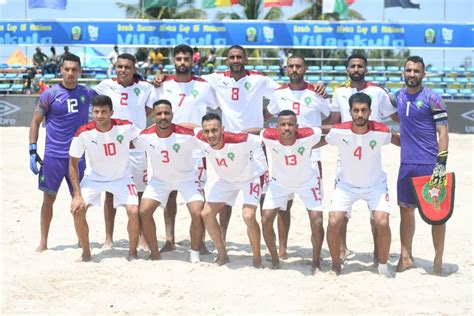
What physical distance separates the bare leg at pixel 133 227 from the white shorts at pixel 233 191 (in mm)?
725

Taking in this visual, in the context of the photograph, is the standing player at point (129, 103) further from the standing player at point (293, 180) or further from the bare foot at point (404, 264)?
the bare foot at point (404, 264)

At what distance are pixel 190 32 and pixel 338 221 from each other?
17725 millimetres

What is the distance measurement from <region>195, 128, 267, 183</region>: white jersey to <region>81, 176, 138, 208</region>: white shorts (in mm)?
848

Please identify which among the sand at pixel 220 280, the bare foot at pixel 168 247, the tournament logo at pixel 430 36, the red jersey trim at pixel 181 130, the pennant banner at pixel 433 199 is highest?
the tournament logo at pixel 430 36

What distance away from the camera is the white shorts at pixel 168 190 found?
22.1 ft

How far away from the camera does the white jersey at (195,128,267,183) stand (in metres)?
6.55

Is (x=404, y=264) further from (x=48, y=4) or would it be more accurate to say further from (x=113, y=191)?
(x=48, y=4)

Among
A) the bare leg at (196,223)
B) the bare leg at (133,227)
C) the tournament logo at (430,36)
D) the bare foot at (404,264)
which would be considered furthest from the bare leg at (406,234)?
the tournament logo at (430,36)

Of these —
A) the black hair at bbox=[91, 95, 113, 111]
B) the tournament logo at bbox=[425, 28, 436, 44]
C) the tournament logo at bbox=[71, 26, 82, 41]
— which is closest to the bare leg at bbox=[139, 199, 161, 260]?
the black hair at bbox=[91, 95, 113, 111]

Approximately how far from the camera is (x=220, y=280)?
6.04 meters

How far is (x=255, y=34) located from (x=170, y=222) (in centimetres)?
1627

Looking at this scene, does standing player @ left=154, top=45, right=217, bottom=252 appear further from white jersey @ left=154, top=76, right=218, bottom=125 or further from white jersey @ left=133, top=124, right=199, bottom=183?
white jersey @ left=133, top=124, right=199, bottom=183

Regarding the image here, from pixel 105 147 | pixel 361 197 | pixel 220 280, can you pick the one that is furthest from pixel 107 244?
pixel 361 197

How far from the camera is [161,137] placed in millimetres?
6711
